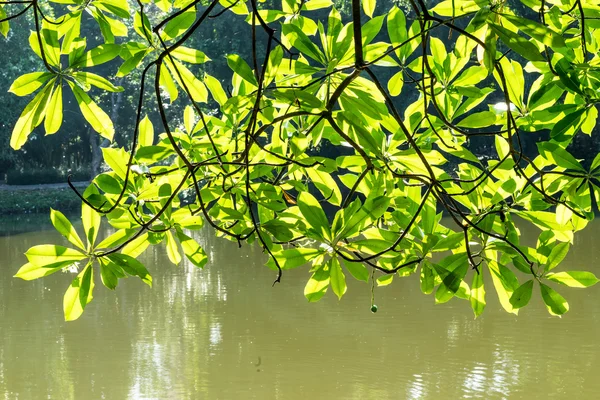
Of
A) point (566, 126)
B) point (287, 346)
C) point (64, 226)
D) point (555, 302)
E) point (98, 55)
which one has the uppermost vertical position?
point (98, 55)

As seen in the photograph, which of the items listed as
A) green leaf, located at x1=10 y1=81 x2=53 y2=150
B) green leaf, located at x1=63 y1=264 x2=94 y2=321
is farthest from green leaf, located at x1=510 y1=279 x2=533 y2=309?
green leaf, located at x1=10 y1=81 x2=53 y2=150

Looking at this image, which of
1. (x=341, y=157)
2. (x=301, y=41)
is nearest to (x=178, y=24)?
(x=301, y=41)

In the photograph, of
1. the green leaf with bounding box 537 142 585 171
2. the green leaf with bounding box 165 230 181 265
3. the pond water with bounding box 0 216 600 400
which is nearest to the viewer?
the green leaf with bounding box 537 142 585 171

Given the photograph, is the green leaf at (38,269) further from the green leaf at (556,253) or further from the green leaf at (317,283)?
the green leaf at (556,253)

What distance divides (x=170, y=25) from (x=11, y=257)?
1245 centimetres

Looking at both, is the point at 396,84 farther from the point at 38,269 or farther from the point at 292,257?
the point at 38,269

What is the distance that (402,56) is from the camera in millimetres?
1308

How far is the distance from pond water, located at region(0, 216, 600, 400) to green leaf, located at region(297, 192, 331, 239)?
5016mm

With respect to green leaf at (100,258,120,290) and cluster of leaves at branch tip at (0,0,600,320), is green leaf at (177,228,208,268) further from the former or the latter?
green leaf at (100,258,120,290)

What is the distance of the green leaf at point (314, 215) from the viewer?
108 centimetres

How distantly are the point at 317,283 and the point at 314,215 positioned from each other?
3.7 inches

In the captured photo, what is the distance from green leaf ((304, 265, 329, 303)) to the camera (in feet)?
3.61

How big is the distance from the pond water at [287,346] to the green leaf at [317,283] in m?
4.97

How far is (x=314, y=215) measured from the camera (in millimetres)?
1086
